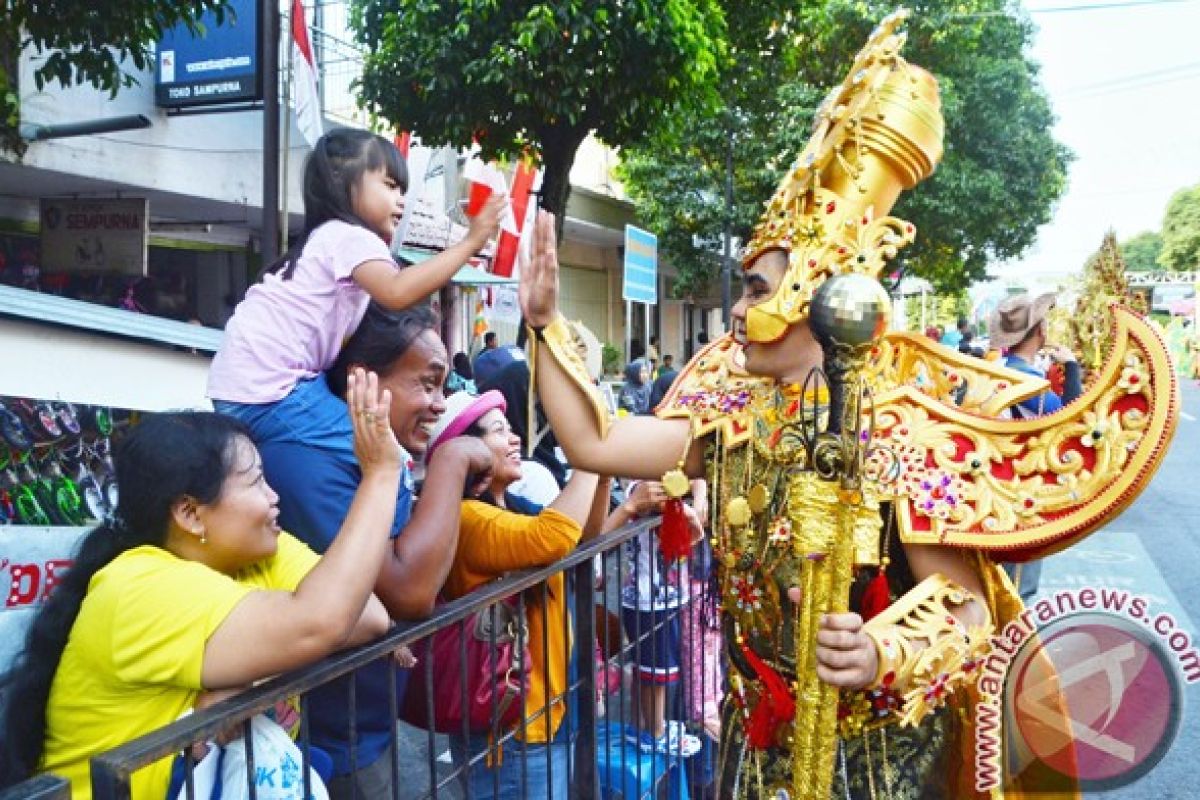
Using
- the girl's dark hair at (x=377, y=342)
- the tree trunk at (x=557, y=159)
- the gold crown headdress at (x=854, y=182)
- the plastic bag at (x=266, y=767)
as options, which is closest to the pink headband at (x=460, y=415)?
the girl's dark hair at (x=377, y=342)

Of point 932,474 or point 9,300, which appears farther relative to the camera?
point 9,300

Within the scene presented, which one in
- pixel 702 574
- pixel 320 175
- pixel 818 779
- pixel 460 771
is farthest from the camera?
pixel 702 574

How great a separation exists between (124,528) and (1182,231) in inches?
2421

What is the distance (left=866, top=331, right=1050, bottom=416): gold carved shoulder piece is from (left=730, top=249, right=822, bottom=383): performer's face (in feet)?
0.55

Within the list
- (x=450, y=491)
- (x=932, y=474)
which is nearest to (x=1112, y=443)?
(x=932, y=474)

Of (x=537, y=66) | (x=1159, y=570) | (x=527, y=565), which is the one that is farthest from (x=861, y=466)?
(x=537, y=66)

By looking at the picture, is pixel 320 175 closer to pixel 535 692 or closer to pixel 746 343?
pixel 746 343

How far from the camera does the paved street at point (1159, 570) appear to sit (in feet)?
12.6

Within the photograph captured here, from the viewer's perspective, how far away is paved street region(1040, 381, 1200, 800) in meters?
3.83

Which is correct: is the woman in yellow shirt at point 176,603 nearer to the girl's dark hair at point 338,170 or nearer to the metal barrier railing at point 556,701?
the metal barrier railing at point 556,701

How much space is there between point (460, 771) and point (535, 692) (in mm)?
488

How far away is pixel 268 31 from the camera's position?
5.72 meters

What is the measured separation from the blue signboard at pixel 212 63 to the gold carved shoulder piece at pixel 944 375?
5918 mm

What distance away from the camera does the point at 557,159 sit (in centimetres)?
898
